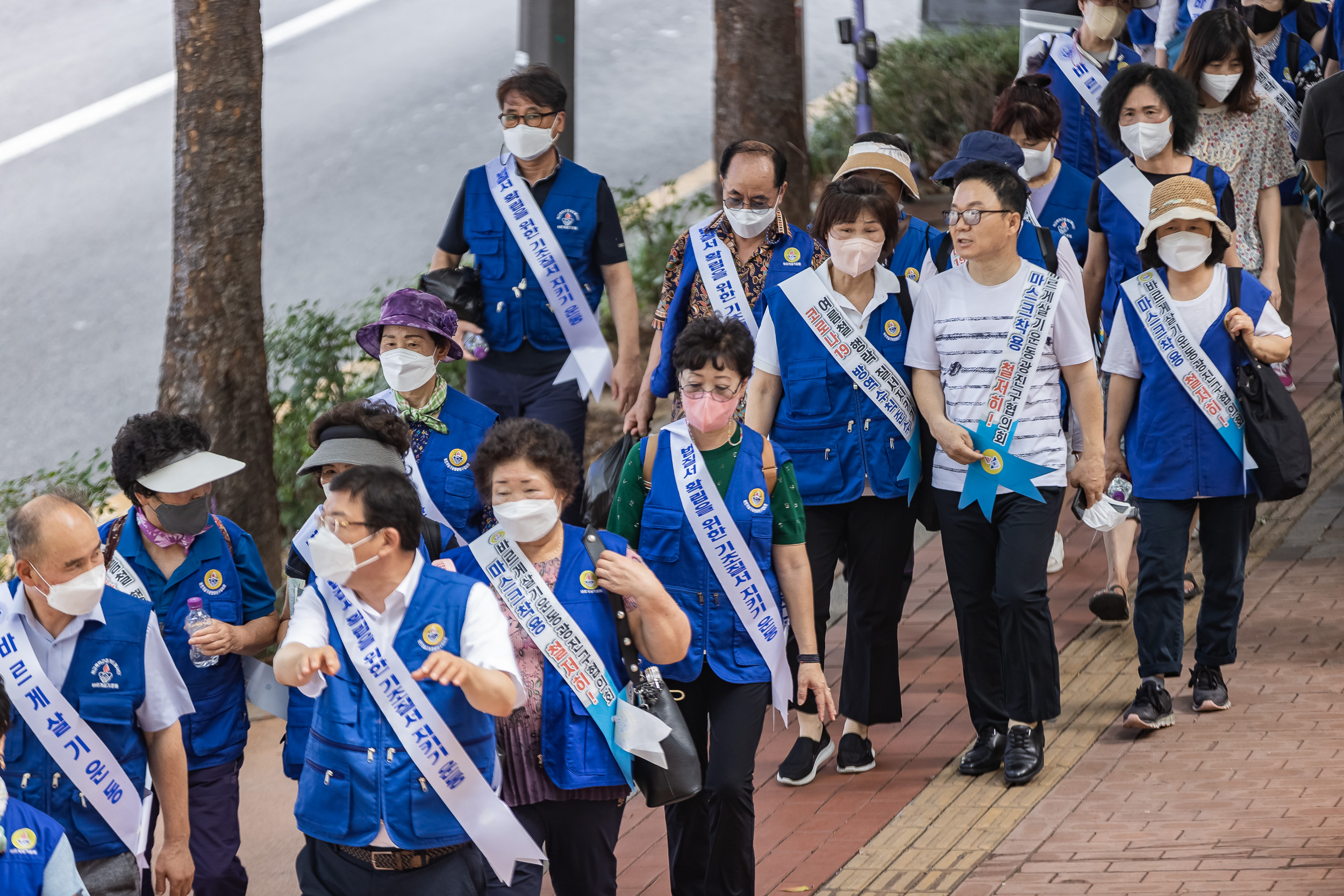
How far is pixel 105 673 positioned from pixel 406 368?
176 cm

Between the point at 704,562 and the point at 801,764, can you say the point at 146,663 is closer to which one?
the point at 704,562

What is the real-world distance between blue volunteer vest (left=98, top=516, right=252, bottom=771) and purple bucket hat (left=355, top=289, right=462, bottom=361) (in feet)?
3.80

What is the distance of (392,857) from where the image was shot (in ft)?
13.7

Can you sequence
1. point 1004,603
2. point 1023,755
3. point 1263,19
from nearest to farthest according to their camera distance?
point 1004,603, point 1023,755, point 1263,19

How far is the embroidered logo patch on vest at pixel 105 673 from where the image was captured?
4531 millimetres

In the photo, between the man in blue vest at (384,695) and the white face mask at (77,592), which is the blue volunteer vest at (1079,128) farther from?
the white face mask at (77,592)

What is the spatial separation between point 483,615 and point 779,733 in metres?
3.29

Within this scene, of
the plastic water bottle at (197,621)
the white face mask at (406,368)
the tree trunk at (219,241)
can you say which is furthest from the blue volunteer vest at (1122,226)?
the plastic water bottle at (197,621)

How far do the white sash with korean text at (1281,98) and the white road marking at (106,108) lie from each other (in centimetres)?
1078

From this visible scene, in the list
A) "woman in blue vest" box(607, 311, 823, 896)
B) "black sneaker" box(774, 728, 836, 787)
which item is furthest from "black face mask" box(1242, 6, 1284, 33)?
"woman in blue vest" box(607, 311, 823, 896)

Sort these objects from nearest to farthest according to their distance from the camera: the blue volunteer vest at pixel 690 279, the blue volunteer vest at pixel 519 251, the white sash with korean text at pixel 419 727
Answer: the white sash with korean text at pixel 419 727
the blue volunteer vest at pixel 690 279
the blue volunteer vest at pixel 519 251

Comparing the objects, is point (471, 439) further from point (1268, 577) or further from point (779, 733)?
point (1268, 577)

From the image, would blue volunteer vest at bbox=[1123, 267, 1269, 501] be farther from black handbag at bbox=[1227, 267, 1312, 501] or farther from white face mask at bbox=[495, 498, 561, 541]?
white face mask at bbox=[495, 498, 561, 541]

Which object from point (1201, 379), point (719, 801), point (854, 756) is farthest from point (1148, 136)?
point (719, 801)
